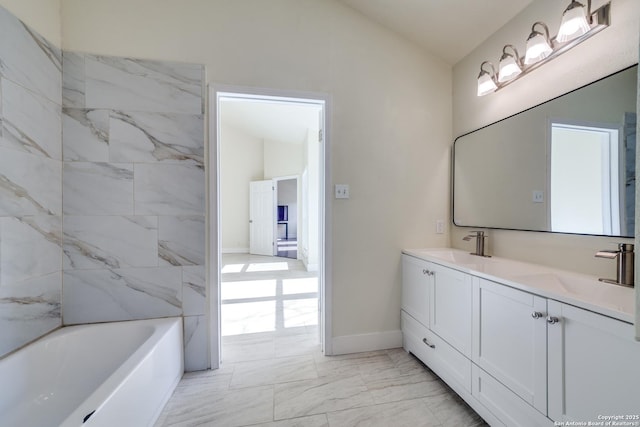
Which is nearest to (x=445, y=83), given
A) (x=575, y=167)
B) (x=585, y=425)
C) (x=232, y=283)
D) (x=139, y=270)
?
(x=575, y=167)

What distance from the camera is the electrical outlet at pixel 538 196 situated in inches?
57.6

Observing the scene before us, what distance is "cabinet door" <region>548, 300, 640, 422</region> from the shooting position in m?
0.78

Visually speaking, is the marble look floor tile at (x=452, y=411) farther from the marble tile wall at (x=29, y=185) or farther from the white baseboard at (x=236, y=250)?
the white baseboard at (x=236, y=250)

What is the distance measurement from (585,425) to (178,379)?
2109 millimetres

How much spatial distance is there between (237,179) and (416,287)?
573cm

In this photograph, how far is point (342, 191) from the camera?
76.5 inches

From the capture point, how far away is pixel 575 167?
1.29 meters

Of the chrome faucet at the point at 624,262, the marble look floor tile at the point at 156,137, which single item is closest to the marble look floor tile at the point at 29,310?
the marble look floor tile at the point at 156,137

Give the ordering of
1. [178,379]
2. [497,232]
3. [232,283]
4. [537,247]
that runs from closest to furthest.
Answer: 1. [537,247]
2. [178,379]
3. [497,232]
4. [232,283]

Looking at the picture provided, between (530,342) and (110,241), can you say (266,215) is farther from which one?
(530,342)

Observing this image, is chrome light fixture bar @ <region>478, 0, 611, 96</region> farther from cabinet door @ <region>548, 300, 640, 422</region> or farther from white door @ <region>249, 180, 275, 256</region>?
white door @ <region>249, 180, 275, 256</region>

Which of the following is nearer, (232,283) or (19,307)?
(19,307)

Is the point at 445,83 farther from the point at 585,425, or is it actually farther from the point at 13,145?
the point at 13,145

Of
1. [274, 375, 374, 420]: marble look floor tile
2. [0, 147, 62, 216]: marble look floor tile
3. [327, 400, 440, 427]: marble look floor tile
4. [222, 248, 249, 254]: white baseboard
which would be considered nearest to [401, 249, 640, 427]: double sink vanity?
[327, 400, 440, 427]: marble look floor tile
